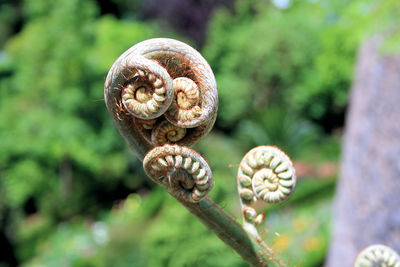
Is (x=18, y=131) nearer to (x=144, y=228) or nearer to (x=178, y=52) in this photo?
(x=144, y=228)

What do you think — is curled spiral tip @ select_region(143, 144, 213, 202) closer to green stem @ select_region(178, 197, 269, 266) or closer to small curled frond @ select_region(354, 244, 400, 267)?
green stem @ select_region(178, 197, 269, 266)

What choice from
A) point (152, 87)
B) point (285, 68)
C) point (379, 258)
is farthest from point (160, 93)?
point (285, 68)

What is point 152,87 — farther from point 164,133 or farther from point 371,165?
point 371,165

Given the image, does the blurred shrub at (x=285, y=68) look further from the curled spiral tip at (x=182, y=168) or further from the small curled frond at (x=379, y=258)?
the curled spiral tip at (x=182, y=168)

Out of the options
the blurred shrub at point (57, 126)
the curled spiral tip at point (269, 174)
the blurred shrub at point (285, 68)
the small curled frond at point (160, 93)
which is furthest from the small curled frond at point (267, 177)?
the blurred shrub at point (285, 68)

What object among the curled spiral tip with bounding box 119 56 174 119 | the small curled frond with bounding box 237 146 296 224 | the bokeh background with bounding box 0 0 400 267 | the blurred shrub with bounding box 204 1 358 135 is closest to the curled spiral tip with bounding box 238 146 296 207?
the small curled frond with bounding box 237 146 296 224
